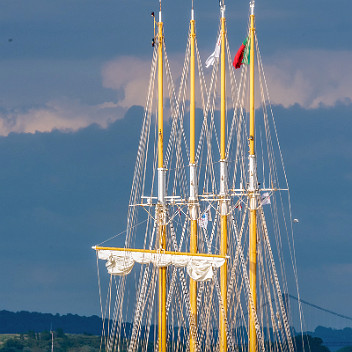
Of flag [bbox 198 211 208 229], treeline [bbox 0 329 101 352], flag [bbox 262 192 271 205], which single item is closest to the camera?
flag [bbox 198 211 208 229]

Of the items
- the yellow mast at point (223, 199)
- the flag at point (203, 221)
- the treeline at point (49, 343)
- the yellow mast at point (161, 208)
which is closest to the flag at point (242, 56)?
the yellow mast at point (223, 199)

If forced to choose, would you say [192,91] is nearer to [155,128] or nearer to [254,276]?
[155,128]

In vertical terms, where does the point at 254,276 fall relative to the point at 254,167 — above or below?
below

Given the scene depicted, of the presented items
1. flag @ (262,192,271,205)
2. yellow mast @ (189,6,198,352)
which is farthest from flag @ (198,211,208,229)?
flag @ (262,192,271,205)

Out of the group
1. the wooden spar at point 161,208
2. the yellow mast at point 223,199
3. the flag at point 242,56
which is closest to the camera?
the wooden spar at point 161,208

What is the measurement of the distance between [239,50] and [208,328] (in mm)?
21838

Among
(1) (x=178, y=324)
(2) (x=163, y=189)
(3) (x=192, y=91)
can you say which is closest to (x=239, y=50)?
(3) (x=192, y=91)

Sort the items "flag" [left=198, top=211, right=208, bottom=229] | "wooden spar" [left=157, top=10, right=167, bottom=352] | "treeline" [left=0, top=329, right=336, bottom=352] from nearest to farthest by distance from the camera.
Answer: "wooden spar" [left=157, top=10, right=167, bottom=352], "flag" [left=198, top=211, right=208, bottom=229], "treeline" [left=0, top=329, right=336, bottom=352]

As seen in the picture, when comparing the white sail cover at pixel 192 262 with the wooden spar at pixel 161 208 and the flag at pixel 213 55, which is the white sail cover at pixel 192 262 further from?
the flag at pixel 213 55

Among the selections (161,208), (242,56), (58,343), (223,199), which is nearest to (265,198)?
(223,199)

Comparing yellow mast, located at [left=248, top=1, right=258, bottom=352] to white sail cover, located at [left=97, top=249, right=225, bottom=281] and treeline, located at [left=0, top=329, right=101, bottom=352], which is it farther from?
treeline, located at [left=0, top=329, right=101, bottom=352]

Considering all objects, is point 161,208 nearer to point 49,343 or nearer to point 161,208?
point 161,208

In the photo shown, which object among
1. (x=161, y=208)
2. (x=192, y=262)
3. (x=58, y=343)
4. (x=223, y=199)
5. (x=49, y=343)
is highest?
(x=49, y=343)

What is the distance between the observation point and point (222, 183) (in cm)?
9969
